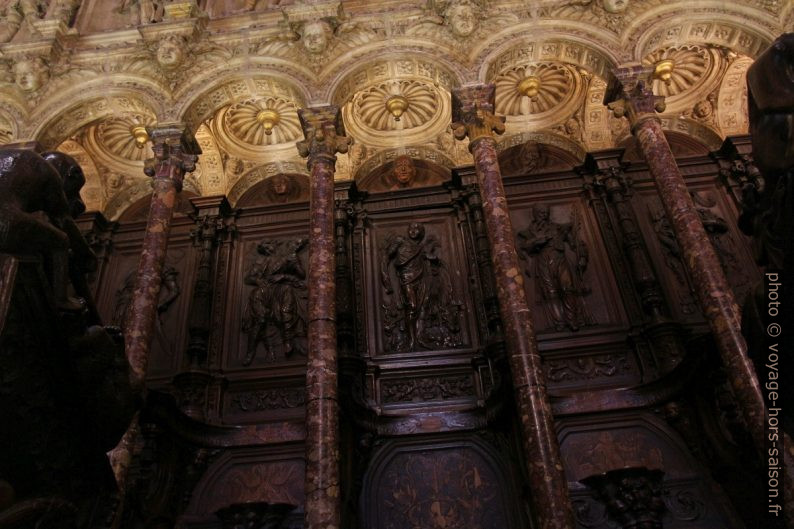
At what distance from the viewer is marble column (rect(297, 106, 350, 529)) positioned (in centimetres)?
627

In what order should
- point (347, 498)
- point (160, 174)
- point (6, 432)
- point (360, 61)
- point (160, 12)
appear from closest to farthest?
point (6, 432)
point (347, 498)
point (160, 174)
point (360, 61)
point (160, 12)

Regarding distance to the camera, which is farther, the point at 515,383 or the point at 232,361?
the point at 232,361

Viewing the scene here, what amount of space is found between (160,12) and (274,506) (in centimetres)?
909

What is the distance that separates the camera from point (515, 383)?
691 centimetres

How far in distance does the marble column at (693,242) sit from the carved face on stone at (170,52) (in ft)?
24.0

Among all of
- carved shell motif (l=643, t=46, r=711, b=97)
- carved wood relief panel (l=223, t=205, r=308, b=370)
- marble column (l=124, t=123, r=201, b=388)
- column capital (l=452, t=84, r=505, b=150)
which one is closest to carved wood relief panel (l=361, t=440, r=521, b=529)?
carved wood relief panel (l=223, t=205, r=308, b=370)

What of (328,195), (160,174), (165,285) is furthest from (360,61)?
(165,285)

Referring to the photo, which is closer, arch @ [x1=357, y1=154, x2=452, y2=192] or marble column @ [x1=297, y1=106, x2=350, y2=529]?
marble column @ [x1=297, y1=106, x2=350, y2=529]

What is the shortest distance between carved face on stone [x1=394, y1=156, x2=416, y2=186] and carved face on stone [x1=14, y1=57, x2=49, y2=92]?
6.69 m

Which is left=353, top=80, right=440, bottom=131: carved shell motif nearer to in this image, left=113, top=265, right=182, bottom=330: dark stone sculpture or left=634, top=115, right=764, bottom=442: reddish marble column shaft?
left=634, top=115, right=764, bottom=442: reddish marble column shaft

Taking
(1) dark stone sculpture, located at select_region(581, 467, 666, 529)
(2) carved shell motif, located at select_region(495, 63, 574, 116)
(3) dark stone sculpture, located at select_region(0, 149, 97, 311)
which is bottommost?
(1) dark stone sculpture, located at select_region(581, 467, 666, 529)

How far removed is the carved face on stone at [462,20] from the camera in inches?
388

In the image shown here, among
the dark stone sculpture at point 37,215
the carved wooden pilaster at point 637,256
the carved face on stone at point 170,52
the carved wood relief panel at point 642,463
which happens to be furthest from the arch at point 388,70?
the dark stone sculpture at point 37,215

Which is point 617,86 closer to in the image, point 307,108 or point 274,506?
point 307,108
